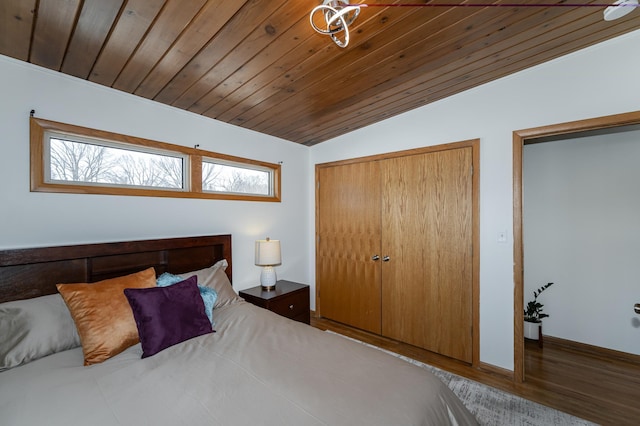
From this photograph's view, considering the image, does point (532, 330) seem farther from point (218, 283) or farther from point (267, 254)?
point (218, 283)

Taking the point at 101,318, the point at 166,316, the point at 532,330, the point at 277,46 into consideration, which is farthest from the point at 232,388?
the point at 532,330

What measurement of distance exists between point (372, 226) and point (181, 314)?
6.99 feet

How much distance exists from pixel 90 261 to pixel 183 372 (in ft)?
3.98

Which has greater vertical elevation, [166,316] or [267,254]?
[267,254]

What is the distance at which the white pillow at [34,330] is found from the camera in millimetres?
1311

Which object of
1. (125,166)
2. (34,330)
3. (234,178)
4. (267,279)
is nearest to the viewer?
(34,330)

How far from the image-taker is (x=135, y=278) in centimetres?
171

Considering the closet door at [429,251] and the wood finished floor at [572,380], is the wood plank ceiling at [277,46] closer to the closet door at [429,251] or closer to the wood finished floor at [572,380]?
the closet door at [429,251]

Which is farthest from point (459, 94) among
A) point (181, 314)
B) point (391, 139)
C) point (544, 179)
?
point (181, 314)

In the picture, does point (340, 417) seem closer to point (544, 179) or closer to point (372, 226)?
point (372, 226)

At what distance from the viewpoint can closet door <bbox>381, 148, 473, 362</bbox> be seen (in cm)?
249

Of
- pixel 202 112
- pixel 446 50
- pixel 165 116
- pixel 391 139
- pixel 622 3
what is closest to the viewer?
pixel 622 3

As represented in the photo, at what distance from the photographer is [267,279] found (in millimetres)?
2801

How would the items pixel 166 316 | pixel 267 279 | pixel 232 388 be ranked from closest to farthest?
pixel 232 388 < pixel 166 316 < pixel 267 279
